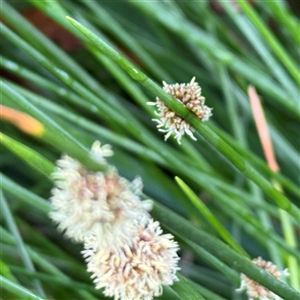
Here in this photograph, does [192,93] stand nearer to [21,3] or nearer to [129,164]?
[129,164]

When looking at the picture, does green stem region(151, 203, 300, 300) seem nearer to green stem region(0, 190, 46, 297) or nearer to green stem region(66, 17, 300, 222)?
green stem region(66, 17, 300, 222)

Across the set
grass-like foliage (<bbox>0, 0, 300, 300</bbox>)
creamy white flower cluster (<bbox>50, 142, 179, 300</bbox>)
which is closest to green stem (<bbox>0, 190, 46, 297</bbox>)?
grass-like foliage (<bbox>0, 0, 300, 300</bbox>)

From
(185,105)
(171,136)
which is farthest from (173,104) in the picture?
(171,136)

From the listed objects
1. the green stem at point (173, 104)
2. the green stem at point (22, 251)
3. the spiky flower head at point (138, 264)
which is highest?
the green stem at point (173, 104)

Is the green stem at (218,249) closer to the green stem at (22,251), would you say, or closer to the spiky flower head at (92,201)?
the spiky flower head at (92,201)

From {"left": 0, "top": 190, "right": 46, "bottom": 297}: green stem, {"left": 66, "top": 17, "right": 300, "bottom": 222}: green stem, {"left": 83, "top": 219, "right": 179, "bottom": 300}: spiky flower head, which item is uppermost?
{"left": 66, "top": 17, "right": 300, "bottom": 222}: green stem

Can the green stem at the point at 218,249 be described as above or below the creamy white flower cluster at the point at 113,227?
above

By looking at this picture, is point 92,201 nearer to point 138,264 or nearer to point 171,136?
point 138,264

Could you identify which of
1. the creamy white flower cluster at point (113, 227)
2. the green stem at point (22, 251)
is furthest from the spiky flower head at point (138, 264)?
the green stem at point (22, 251)
